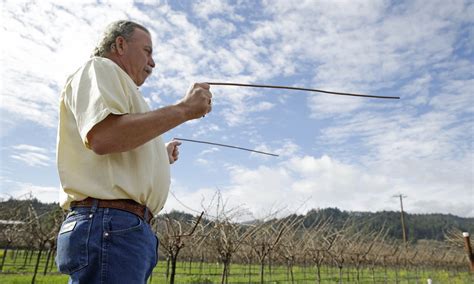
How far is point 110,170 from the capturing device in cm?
131

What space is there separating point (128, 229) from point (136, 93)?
1.70ft

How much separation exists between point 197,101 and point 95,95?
1.16 ft

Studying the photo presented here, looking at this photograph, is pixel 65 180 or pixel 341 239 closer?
pixel 65 180

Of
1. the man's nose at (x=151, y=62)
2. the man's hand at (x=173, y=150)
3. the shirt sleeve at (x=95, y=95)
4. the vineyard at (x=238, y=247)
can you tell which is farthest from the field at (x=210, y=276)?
the shirt sleeve at (x=95, y=95)

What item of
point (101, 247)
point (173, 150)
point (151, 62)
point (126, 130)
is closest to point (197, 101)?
point (126, 130)

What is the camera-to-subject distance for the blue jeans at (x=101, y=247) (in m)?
1.23

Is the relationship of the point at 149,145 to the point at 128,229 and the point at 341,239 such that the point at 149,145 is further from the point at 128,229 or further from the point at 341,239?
the point at 341,239

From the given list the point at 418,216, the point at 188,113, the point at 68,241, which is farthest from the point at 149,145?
the point at 418,216

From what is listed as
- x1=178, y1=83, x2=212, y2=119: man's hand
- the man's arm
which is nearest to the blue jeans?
the man's arm

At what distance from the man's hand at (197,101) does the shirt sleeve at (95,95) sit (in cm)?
21

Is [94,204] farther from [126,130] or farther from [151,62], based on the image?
[151,62]

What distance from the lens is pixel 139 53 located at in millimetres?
1629

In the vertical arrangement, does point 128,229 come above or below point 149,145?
below

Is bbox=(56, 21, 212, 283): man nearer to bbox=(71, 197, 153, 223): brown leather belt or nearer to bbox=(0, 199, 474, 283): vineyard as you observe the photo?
bbox=(71, 197, 153, 223): brown leather belt
